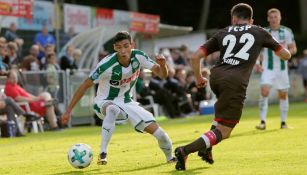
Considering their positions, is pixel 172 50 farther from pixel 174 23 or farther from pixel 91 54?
pixel 174 23

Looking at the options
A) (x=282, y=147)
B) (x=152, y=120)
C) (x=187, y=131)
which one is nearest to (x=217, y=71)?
(x=152, y=120)

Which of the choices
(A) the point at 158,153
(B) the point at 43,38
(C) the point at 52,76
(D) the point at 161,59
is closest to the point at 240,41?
(D) the point at 161,59

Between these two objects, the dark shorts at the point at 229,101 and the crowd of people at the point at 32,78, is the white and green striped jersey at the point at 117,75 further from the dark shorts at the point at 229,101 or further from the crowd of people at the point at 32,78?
the crowd of people at the point at 32,78

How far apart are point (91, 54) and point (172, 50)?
19.8ft

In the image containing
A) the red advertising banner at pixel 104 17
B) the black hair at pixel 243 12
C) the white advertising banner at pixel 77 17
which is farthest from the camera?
the red advertising banner at pixel 104 17

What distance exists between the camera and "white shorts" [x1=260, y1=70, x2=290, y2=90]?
18484mm

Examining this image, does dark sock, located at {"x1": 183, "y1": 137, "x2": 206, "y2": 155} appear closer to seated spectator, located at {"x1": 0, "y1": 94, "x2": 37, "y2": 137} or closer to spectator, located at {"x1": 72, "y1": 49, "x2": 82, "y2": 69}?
seated spectator, located at {"x1": 0, "y1": 94, "x2": 37, "y2": 137}

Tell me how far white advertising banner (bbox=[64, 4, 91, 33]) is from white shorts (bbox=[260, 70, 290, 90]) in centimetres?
912

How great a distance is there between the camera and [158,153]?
13.3 metres

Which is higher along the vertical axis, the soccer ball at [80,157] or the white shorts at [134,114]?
the white shorts at [134,114]

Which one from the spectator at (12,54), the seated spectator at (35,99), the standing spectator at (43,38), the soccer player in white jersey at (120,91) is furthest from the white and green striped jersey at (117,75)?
the standing spectator at (43,38)

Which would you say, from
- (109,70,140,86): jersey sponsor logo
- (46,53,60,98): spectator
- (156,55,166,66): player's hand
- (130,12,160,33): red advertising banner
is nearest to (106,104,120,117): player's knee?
(109,70,140,86): jersey sponsor logo

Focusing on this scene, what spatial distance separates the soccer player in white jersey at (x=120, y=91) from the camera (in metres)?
11.5

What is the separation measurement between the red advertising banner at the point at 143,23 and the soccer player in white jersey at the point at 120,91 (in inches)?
668
